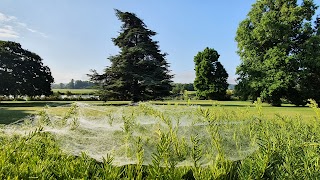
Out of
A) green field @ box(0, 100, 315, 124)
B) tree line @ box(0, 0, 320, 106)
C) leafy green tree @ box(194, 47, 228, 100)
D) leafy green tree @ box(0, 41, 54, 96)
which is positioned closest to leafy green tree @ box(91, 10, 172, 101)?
tree line @ box(0, 0, 320, 106)

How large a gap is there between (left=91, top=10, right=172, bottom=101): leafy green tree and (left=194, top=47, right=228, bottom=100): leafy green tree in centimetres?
2297

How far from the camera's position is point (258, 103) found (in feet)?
7.30

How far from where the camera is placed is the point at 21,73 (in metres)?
43.6

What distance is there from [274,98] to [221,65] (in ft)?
79.7

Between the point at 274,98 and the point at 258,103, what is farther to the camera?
the point at 274,98

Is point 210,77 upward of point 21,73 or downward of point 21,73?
upward

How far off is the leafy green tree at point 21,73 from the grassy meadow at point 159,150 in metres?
43.5

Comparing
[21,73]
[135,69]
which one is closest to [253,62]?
[135,69]

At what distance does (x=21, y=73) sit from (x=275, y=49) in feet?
118

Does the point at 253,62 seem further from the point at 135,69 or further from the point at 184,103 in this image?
the point at 184,103

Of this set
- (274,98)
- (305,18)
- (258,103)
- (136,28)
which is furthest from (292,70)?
(258,103)

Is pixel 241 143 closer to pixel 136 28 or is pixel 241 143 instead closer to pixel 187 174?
pixel 187 174

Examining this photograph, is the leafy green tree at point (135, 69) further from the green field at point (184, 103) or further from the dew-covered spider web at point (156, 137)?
the dew-covered spider web at point (156, 137)

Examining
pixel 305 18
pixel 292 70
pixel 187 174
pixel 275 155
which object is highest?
pixel 305 18
